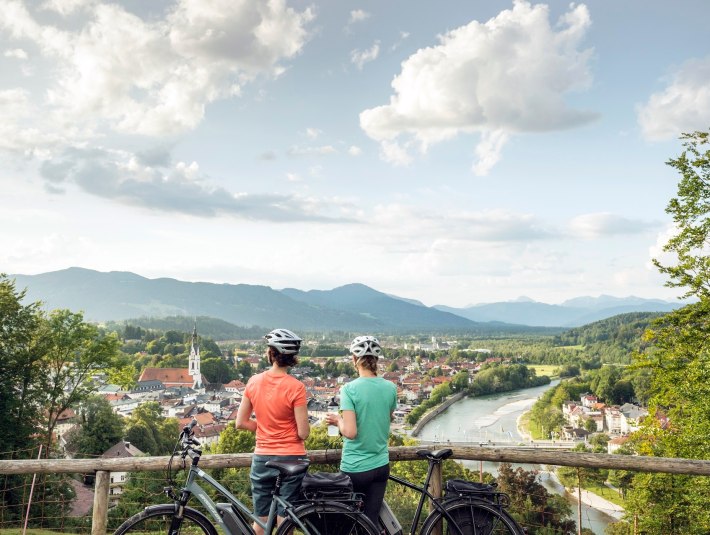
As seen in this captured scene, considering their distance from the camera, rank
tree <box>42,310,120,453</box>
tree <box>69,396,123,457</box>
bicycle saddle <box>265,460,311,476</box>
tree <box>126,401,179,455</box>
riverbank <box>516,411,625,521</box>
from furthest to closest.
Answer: tree <box>126,401,179,455</box> → tree <box>69,396,123,457</box> → riverbank <box>516,411,625,521</box> → tree <box>42,310,120,453</box> → bicycle saddle <box>265,460,311,476</box>

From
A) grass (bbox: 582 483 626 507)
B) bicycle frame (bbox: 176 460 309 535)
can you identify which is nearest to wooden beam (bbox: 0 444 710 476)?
bicycle frame (bbox: 176 460 309 535)

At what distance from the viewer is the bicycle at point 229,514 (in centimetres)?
341

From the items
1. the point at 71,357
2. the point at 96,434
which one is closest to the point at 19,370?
the point at 71,357

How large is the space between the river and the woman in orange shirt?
3538cm

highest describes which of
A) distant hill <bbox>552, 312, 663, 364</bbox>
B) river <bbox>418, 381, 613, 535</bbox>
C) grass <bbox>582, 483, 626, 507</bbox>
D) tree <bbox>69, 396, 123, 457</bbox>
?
distant hill <bbox>552, 312, 663, 364</bbox>

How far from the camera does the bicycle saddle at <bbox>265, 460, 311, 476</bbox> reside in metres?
3.38

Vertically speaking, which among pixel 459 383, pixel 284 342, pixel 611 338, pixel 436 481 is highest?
pixel 284 342

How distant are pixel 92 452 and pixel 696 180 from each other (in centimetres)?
3150

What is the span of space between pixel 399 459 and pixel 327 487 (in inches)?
40.4

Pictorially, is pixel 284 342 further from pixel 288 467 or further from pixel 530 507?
pixel 530 507

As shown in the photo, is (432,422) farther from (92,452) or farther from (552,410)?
(92,452)

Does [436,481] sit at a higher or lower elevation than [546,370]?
higher

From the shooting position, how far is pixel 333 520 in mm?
3455

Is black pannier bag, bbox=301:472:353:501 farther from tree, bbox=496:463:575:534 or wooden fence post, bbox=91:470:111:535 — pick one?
wooden fence post, bbox=91:470:111:535
